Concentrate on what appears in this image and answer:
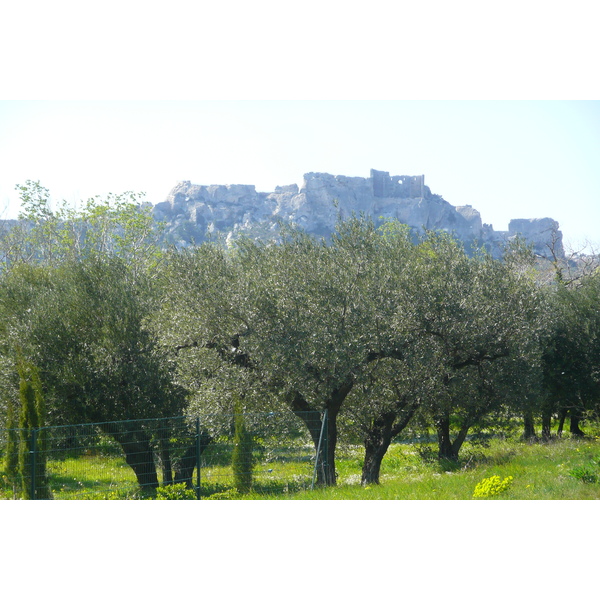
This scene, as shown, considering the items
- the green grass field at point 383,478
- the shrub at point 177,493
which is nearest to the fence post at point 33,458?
the green grass field at point 383,478

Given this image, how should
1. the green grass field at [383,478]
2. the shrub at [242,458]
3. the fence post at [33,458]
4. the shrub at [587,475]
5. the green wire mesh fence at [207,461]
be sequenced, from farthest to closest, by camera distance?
the shrub at [242,458], the green wire mesh fence at [207,461], the fence post at [33,458], the green grass field at [383,478], the shrub at [587,475]

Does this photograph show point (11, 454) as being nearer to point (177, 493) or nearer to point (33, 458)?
point (33, 458)

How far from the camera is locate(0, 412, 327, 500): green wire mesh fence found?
11648 millimetres

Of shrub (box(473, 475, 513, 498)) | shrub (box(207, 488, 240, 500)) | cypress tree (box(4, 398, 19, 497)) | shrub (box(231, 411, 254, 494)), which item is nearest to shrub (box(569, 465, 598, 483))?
shrub (box(473, 475, 513, 498))

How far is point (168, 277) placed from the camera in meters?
14.8

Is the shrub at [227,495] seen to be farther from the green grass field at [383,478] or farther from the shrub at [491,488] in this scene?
the shrub at [491,488]

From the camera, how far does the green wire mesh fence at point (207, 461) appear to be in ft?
38.2

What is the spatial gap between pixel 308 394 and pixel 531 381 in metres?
7.84

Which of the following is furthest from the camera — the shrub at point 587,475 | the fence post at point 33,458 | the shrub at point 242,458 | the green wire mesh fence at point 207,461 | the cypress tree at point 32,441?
the shrub at point 242,458

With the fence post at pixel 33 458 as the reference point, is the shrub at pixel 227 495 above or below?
below

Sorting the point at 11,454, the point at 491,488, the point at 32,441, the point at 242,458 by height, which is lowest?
the point at 242,458

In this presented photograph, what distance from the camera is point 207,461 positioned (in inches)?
529

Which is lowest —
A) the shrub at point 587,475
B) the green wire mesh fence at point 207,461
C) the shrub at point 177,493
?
the shrub at point 177,493

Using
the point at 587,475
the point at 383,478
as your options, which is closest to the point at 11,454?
the point at 383,478
